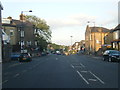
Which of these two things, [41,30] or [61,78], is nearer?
[61,78]

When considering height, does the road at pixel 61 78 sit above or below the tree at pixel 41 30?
below

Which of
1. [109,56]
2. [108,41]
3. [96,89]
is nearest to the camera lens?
[96,89]

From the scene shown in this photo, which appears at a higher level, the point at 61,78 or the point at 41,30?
the point at 41,30

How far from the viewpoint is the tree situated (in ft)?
277

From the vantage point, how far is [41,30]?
283 feet

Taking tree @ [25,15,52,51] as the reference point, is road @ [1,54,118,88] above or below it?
below

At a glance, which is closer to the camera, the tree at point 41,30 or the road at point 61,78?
the road at point 61,78

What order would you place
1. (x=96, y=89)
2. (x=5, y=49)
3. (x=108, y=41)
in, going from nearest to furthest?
(x=96, y=89) → (x=5, y=49) → (x=108, y=41)

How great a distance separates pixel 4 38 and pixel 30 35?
124 ft

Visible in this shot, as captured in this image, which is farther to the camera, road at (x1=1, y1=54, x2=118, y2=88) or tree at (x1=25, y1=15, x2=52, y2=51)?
tree at (x1=25, y1=15, x2=52, y2=51)

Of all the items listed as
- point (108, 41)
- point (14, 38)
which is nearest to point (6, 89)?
point (14, 38)

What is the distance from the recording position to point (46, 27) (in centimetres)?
8644

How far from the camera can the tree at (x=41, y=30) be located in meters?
84.4

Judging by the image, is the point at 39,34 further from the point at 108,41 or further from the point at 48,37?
the point at 108,41
